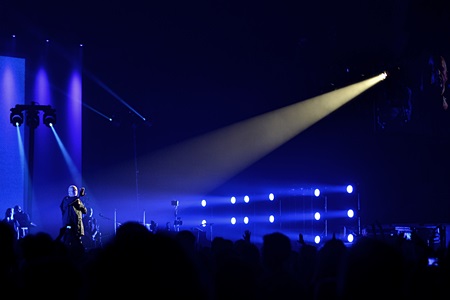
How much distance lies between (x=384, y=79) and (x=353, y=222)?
348 centimetres

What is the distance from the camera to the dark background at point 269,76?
15086 millimetres

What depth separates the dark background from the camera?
1509cm

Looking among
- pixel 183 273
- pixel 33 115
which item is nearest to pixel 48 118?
pixel 33 115

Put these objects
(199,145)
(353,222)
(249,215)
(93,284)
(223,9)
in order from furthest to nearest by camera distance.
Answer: (199,145), (249,215), (223,9), (353,222), (93,284)

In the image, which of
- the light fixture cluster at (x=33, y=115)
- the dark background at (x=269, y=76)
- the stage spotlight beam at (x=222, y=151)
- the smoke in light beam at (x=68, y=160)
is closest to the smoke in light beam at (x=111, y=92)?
the dark background at (x=269, y=76)

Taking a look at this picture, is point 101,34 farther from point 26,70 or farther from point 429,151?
point 429,151

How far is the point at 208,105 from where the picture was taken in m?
18.5

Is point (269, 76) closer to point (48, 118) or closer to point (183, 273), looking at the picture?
point (48, 118)

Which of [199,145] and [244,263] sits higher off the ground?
[199,145]

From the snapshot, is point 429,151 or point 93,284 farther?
point 429,151

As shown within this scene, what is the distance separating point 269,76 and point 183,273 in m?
16.2

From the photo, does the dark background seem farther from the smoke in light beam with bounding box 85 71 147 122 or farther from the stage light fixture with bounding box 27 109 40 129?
the stage light fixture with bounding box 27 109 40 129

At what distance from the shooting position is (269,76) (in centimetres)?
1755

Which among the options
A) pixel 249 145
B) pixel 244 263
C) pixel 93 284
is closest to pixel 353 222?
pixel 249 145
